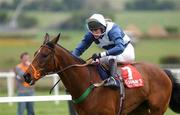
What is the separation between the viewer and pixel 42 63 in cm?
885

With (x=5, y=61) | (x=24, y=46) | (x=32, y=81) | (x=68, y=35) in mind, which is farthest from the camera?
(x=68, y=35)

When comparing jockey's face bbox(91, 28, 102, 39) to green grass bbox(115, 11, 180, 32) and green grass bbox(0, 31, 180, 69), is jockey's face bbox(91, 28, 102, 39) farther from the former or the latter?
green grass bbox(115, 11, 180, 32)

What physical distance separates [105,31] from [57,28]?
39572 millimetres

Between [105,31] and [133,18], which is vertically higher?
[105,31]

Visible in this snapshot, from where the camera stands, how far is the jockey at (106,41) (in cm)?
934

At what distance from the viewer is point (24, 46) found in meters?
42.4

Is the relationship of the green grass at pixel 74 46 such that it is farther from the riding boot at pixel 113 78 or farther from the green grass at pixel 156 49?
the riding boot at pixel 113 78

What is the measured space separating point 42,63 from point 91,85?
84cm

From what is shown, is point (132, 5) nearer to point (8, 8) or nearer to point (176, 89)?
point (8, 8)

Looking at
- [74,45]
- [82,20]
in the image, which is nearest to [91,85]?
[74,45]

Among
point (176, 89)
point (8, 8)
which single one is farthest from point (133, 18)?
point (176, 89)

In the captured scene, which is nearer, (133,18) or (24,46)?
(24,46)

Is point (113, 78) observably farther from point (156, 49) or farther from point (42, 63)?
point (156, 49)

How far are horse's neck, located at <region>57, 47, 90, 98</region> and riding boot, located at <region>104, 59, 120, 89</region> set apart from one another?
1.00ft
